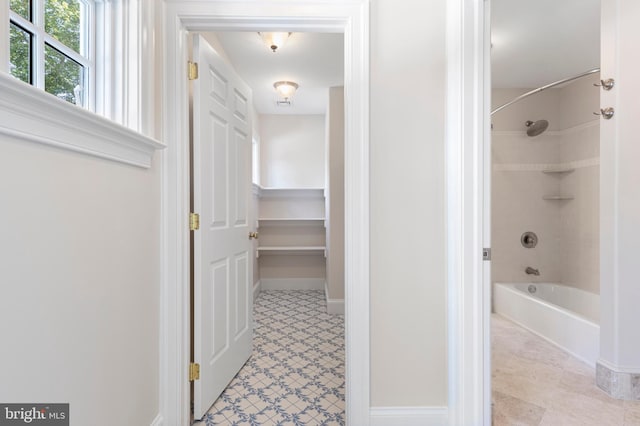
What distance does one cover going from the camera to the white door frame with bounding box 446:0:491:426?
146 centimetres

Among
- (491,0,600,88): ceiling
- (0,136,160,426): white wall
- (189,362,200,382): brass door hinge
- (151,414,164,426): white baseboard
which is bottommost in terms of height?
(151,414,164,426): white baseboard

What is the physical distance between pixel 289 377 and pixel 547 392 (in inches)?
62.8

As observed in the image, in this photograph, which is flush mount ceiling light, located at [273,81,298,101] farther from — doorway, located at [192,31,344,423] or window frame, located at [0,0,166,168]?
window frame, located at [0,0,166,168]

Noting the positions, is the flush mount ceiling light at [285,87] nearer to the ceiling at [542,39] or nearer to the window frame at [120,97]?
the ceiling at [542,39]

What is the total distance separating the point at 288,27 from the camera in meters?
1.64

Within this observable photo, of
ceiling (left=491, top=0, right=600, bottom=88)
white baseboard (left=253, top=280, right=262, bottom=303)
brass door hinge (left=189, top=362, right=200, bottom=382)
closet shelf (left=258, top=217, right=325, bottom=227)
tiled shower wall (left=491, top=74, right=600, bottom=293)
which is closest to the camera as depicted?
brass door hinge (left=189, top=362, right=200, bottom=382)

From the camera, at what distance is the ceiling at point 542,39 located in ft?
7.52

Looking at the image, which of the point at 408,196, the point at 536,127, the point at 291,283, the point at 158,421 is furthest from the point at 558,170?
the point at 158,421

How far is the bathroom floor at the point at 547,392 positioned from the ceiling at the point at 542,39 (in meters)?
2.51

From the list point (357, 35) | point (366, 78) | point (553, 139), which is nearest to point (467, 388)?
point (366, 78)

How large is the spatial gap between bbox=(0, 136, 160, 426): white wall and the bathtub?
2.79 m

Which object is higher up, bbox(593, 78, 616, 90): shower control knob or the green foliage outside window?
bbox(593, 78, 616, 90): shower control knob

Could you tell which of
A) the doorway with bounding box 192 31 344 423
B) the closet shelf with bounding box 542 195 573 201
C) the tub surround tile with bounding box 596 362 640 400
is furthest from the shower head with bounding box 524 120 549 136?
the tub surround tile with bounding box 596 362 640 400

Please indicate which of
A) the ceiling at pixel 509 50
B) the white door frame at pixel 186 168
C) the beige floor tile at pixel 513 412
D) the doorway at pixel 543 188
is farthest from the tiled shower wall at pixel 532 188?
the white door frame at pixel 186 168
